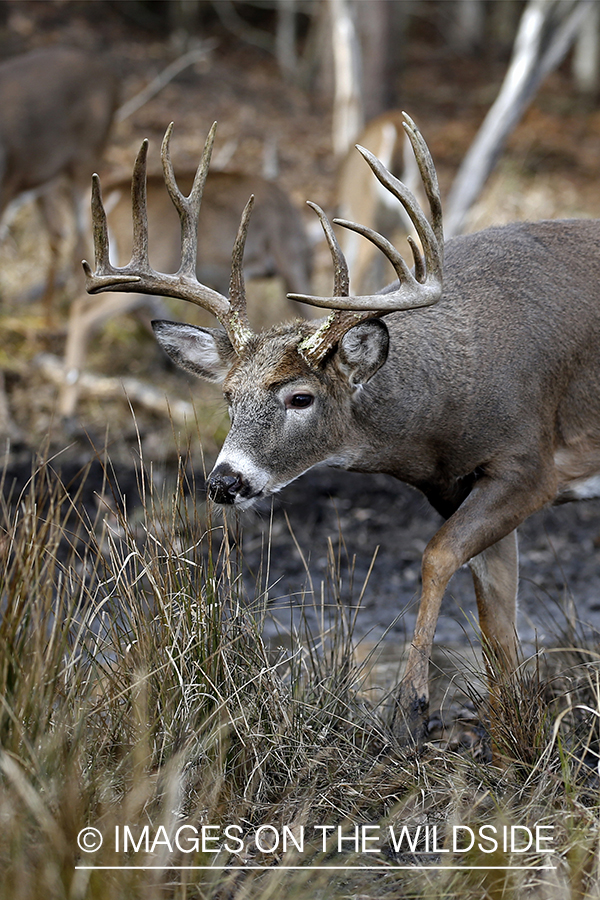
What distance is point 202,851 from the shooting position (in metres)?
3.04

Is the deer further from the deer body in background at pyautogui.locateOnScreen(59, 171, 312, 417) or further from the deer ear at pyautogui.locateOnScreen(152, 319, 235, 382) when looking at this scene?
the deer body in background at pyautogui.locateOnScreen(59, 171, 312, 417)

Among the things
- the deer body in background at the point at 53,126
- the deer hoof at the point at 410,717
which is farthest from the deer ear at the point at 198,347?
the deer body in background at the point at 53,126

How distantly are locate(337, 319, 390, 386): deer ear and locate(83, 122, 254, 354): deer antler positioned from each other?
1.51 feet

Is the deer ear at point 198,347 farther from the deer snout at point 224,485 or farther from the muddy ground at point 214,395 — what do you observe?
the deer snout at point 224,485

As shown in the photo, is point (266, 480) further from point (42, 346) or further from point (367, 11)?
point (367, 11)

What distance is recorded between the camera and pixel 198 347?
15.5ft

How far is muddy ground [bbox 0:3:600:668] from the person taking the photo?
6438 millimetres

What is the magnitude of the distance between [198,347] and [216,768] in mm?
1966

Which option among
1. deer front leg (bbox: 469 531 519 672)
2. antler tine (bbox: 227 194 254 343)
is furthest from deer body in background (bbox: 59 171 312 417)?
deer front leg (bbox: 469 531 519 672)

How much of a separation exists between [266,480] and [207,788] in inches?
49.3

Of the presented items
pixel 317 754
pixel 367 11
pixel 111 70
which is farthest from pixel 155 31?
pixel 317 754

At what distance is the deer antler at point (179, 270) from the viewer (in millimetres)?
4312

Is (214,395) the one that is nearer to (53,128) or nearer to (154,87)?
(53,128)

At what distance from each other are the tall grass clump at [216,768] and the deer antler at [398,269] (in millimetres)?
864
